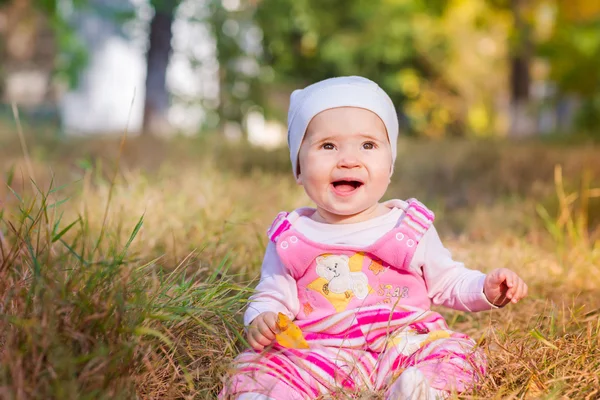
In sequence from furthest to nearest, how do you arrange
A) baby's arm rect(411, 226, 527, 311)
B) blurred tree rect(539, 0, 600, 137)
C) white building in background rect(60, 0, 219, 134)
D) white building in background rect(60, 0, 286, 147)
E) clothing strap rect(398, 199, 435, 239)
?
white building in background rect(60, 0, 219, 134), blurred tree rect(539, 0, 600, 137), white building in background rect(60, 0, 286, 147), clothing strap rect(398, 199, 435, 239), baby's arm rect(411, 226, 527, 311)

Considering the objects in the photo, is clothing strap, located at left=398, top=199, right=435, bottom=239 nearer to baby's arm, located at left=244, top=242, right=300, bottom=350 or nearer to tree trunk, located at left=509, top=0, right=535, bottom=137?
baby's arm, located at left=244, top=242, right=300, bottom=350

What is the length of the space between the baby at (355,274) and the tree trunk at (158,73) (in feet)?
19.2

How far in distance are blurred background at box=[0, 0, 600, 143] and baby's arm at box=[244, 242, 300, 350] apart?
17.7ft

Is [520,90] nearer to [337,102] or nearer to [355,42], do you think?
[355,42]

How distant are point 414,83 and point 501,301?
12.5 metres

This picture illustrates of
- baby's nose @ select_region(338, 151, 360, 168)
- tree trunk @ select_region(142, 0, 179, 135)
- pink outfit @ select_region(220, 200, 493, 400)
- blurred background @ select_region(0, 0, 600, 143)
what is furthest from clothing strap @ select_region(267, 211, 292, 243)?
tree trunk @ select_region(142, 0, 179, 135)

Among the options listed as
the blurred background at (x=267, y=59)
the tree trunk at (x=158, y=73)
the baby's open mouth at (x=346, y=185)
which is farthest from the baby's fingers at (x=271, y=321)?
the tree trunk at (x=158, y=73)

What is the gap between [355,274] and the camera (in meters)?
2.19

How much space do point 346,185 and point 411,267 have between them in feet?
1.08

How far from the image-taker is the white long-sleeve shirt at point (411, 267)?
2189mm

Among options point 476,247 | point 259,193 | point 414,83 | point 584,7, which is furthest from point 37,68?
point 476,247

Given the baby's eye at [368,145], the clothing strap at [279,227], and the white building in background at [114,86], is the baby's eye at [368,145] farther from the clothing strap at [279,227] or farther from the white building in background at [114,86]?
the white building in background at [114,86]

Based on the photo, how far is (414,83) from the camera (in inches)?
559

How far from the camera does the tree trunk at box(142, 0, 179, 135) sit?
317 inches
